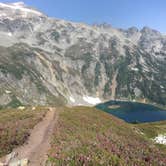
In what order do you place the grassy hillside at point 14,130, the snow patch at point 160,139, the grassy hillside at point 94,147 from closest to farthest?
the grassy hillside at point 94,147 < the grassy hillside at point 14,130 < the snow patch at point 160,139

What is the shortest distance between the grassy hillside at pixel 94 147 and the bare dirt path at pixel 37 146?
97cm

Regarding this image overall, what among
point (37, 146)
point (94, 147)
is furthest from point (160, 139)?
point (37, 146)

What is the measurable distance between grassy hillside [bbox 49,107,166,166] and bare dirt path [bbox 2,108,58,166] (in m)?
0.97

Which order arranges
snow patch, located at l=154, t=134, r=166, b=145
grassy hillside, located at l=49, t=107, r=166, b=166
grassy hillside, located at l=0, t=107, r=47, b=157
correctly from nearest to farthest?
grassy hillside, located at l=49, t=107, r=166, b=166
grassy hillside, located at l=0, t=107, r=47, b=157
snow patch, located at l=154, t=134, r=166, b=145

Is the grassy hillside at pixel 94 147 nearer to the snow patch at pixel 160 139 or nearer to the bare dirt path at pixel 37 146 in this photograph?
the bare dirt path at pixel 37 146

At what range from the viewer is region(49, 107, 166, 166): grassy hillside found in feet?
95.9

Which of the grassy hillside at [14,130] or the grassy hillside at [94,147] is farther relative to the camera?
the grassy hillside at [14,130]

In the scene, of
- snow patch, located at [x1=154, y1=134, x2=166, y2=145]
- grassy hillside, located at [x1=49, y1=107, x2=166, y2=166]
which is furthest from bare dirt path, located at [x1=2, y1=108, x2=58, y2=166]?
snow patch, located at [x1=154, y1=134, x2=166, y2=145]

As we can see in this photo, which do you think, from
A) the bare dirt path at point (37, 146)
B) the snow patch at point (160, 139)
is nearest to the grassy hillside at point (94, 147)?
the bare dirt path at point (37, 146)

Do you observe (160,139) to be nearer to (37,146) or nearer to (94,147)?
(94,147)

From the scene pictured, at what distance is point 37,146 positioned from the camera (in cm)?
3341

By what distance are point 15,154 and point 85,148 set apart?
28.0 ft

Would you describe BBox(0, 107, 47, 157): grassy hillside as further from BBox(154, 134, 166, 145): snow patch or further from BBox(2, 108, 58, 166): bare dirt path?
BBox(154, 134, 166, 145): snow patch

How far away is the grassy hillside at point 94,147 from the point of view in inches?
1150
